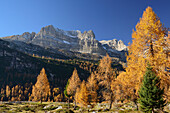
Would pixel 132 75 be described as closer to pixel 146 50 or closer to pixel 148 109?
pixel 146 50

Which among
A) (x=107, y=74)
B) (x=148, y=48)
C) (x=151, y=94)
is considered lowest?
(x=151, y=94)

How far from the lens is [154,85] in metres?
16.4

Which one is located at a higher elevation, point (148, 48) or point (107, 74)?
point (148, 48)

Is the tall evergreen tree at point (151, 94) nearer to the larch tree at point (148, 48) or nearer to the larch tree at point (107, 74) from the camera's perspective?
the larch tree at point (148, 48)

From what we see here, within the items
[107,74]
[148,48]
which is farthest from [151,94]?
[107,74]

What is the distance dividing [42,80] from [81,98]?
24.3 m

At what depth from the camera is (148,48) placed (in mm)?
11711

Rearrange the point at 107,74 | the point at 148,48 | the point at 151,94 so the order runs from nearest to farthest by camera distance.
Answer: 1. the point at 148,48
2. the point at 151,94
3. the point at 107,74

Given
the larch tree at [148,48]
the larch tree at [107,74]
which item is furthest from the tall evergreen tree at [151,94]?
the larch tree at [107,74]

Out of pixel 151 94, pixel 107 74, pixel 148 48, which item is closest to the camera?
pixel 148 48

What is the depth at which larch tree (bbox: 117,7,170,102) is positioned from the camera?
10527 millimetres

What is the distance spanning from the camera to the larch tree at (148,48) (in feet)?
34.5

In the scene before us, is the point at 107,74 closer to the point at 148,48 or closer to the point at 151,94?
the point at 151,94

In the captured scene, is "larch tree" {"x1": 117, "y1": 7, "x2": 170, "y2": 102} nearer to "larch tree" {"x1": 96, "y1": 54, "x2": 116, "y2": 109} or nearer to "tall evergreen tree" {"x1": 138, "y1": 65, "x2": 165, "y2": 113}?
"tall evergreen tree" {"x1": 138, "y1": 65, "x2": 165, "y2": 113}
